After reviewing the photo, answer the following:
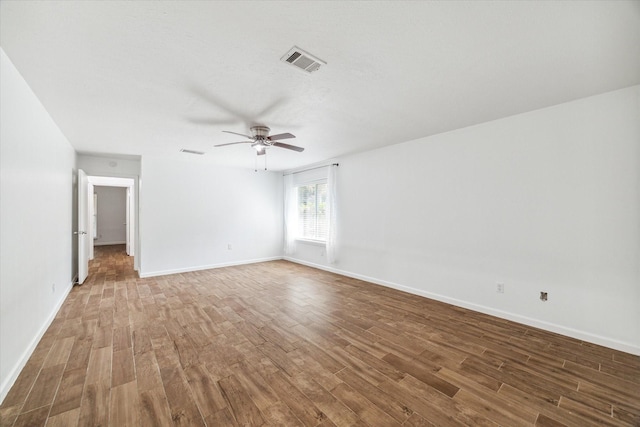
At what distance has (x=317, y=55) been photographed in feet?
6.20

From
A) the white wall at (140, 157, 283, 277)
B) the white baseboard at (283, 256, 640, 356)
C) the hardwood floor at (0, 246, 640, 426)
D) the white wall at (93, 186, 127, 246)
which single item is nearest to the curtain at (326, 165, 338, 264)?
the white baseboard at (283, 256, 640, 356)

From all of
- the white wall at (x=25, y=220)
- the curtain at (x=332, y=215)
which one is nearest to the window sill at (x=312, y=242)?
the curtain at (x=332, y=215)

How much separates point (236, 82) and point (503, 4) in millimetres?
1962

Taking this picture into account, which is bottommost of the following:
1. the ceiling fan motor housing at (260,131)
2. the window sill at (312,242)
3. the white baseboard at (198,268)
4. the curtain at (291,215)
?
the white baseboard at (198,268)

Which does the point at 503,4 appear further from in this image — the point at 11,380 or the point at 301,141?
the point at 11,380

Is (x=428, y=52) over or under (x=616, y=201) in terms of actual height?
over

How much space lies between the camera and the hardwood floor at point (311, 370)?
1.66 m

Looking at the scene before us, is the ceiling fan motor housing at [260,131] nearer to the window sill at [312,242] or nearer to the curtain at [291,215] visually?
the window sill at [312,242]

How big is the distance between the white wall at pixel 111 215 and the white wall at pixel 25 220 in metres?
8.32

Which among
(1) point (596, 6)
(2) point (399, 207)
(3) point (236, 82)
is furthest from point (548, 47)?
(2) point (399, 207)

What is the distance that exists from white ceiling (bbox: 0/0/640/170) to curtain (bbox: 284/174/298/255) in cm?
355

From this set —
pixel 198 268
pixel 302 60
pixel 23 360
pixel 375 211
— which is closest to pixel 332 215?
pixel 375 211

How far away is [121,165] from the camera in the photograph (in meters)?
5.43

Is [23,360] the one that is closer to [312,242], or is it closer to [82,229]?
[82,229]
